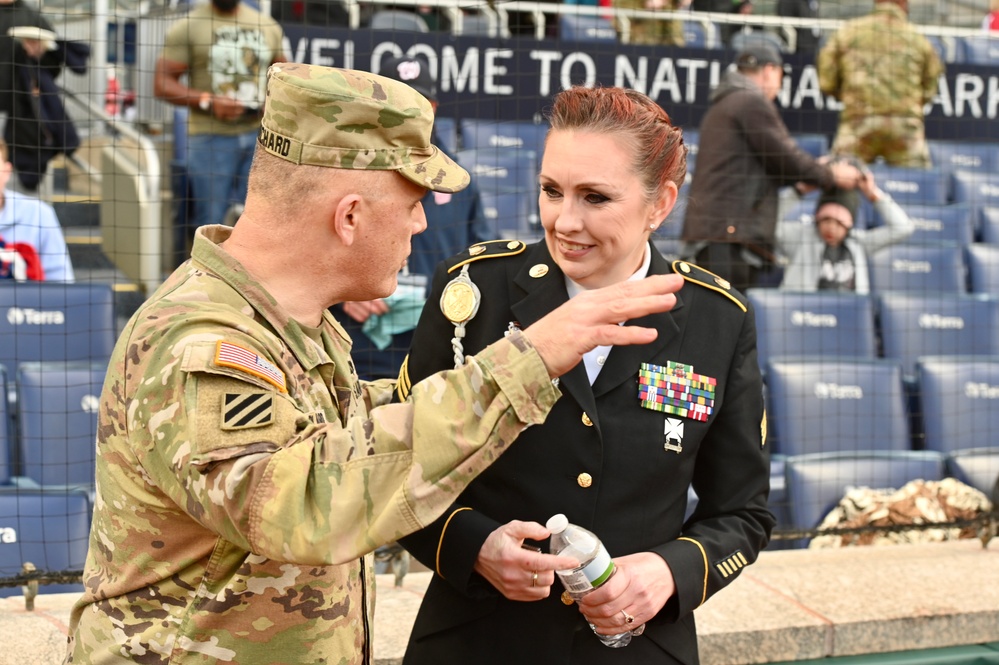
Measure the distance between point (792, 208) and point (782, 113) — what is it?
1.34 m

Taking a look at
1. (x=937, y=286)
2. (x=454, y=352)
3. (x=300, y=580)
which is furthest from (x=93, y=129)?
(x=300, y=580)

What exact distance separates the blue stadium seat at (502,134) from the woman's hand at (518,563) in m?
4.67

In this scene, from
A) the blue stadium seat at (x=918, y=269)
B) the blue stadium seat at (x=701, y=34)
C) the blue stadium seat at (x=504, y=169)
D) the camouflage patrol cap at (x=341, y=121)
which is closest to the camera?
the camouflage patrol cap at (x=341, y=121)

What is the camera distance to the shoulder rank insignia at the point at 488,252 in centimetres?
213

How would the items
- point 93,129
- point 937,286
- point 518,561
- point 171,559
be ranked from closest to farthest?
point 171,559, point 518,561, point 937,286, point 93,129

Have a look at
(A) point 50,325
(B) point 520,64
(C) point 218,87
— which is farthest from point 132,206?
(B) point 520,64

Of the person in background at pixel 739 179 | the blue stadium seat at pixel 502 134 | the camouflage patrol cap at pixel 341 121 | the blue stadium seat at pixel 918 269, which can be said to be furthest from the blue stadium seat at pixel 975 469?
the camouflage patrol cap at pixel 341 121

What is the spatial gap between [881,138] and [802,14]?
173cm

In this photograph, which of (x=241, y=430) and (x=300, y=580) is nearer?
(x=241, y=430)

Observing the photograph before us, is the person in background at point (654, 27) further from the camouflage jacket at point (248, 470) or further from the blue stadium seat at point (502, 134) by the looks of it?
the camouflage jacket at point (248, 470)

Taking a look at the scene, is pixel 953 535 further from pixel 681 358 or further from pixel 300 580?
pixel 300 580

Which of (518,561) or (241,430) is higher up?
(241,430)

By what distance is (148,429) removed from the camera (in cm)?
137

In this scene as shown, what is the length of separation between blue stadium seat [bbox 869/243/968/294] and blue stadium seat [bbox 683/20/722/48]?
6.62 ft
